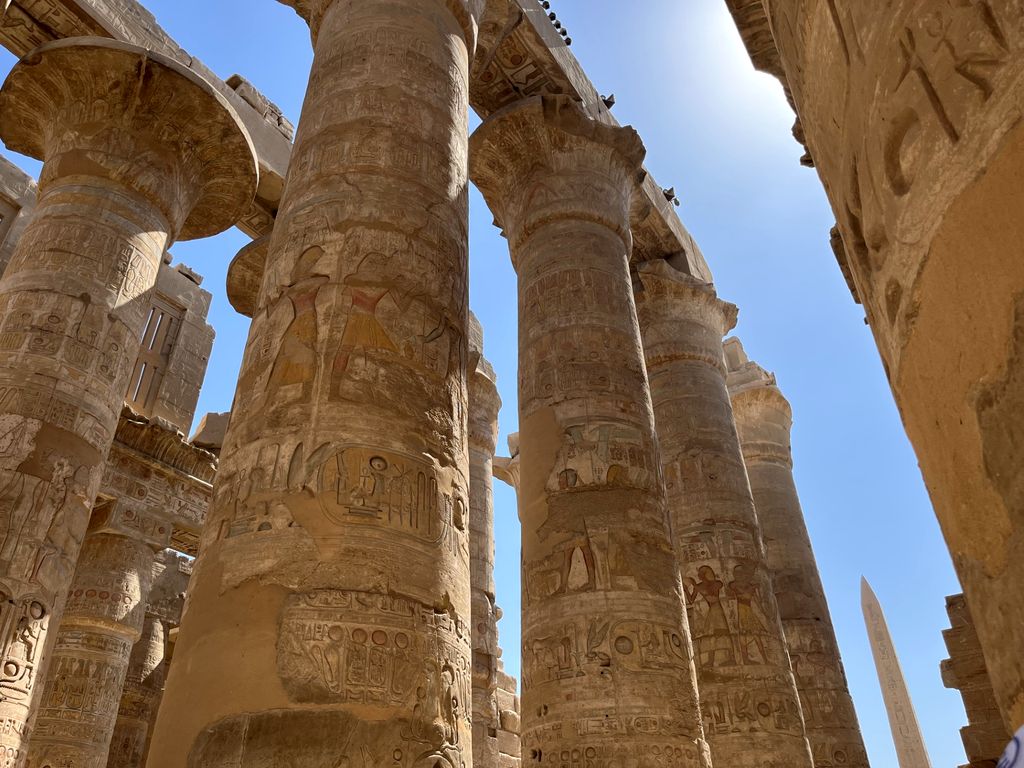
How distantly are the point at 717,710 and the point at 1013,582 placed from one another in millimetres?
7675

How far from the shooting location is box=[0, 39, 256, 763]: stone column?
557cm

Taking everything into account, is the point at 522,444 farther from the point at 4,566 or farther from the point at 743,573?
the point at 4,566

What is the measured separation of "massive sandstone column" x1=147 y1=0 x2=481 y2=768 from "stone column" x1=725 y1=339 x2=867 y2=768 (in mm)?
8314

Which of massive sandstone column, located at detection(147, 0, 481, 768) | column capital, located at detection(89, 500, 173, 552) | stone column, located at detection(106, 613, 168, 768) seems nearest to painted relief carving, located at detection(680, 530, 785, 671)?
massive sandstone column, located at detection(147, 0, 481, 768)

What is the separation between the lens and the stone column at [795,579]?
10688 mm

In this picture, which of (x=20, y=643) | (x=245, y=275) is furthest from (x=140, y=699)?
(x=20, y=643)

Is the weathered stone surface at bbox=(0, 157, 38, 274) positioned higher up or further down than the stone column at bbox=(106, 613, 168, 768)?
higher up

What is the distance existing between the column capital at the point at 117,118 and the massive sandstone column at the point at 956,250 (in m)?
7.26

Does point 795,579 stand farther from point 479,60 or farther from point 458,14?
point 458,14

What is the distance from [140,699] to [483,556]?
194 inches

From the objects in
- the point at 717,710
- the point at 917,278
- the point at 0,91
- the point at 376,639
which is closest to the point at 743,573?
the point at 717,710

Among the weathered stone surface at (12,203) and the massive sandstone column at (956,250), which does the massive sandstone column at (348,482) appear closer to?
the massive sandstone column at (956,250)

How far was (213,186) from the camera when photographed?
859 cm

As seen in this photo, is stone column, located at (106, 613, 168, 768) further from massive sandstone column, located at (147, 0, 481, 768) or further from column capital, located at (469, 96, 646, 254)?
massive sandstone column, located at (147, 0, 481, 768)
